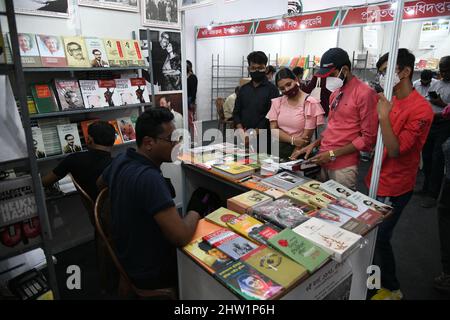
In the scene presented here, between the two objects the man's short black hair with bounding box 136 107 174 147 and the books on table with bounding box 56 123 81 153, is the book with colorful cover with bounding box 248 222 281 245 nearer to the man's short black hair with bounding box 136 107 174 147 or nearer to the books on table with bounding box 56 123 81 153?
the man's short black hair with bounding box 136 107 174 147

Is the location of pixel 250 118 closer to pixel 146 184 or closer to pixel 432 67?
pixel 146 184

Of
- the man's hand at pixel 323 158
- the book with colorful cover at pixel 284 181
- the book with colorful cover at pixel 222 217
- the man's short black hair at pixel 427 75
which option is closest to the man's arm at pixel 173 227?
the book with colorful cover at pixel 222 217

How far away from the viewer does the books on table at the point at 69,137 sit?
2.67m

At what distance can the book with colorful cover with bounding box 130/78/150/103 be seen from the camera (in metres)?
3.10

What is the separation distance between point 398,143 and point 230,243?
118cm

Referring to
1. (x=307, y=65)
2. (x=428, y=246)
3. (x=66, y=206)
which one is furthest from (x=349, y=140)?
(x=307, y=65)

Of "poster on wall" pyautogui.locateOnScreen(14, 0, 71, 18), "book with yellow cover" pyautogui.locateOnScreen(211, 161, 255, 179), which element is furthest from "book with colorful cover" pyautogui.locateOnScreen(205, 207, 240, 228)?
"poster on wall" pyautogui.locateOnScreen(14, 0, 71, 18)

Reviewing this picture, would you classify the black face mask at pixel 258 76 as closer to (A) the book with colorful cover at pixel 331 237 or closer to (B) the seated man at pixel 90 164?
(B) the seated man at pixel 90 164

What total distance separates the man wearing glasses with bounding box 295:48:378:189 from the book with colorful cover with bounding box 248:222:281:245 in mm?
835

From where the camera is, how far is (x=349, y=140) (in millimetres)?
2104

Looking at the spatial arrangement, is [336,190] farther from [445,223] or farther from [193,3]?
[193,3]

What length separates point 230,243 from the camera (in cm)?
144

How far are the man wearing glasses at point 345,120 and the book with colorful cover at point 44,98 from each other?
2.17 meters

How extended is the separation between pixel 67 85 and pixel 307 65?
230 inches
